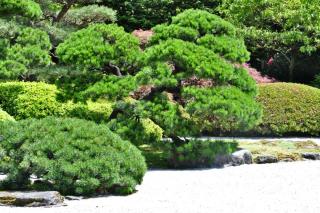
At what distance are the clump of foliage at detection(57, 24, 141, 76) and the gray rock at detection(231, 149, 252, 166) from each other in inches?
98.9

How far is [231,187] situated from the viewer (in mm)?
8539

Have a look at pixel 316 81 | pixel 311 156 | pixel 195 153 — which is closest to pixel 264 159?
pixel 311 156

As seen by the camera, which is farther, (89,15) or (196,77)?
(89,15)

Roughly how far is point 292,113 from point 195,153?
5561 mm

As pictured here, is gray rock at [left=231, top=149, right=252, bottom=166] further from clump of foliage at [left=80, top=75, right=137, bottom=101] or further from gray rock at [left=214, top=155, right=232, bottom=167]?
clump of foliage at [left=80, top=75, right=137, bottom=101]

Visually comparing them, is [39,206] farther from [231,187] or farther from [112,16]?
[112,16]

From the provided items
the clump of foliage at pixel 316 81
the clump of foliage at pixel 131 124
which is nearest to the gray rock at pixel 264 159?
the clump of foliage at pixel 131 124

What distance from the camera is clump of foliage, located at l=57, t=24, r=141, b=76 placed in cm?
1079

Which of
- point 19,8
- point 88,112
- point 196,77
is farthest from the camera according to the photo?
point 19,8

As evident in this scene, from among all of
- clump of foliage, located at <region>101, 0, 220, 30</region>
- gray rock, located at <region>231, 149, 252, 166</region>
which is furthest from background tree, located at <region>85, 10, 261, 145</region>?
clump of foliage, located at <region>101, 0, 220, 30</region>

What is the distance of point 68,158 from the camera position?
7.69 metres

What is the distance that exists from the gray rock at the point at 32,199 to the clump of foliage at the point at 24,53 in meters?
6.44

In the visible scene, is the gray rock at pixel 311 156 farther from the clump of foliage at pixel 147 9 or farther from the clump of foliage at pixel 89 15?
the clump of foliage at pixel 147 9

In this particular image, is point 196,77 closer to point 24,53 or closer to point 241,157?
point 241,157
